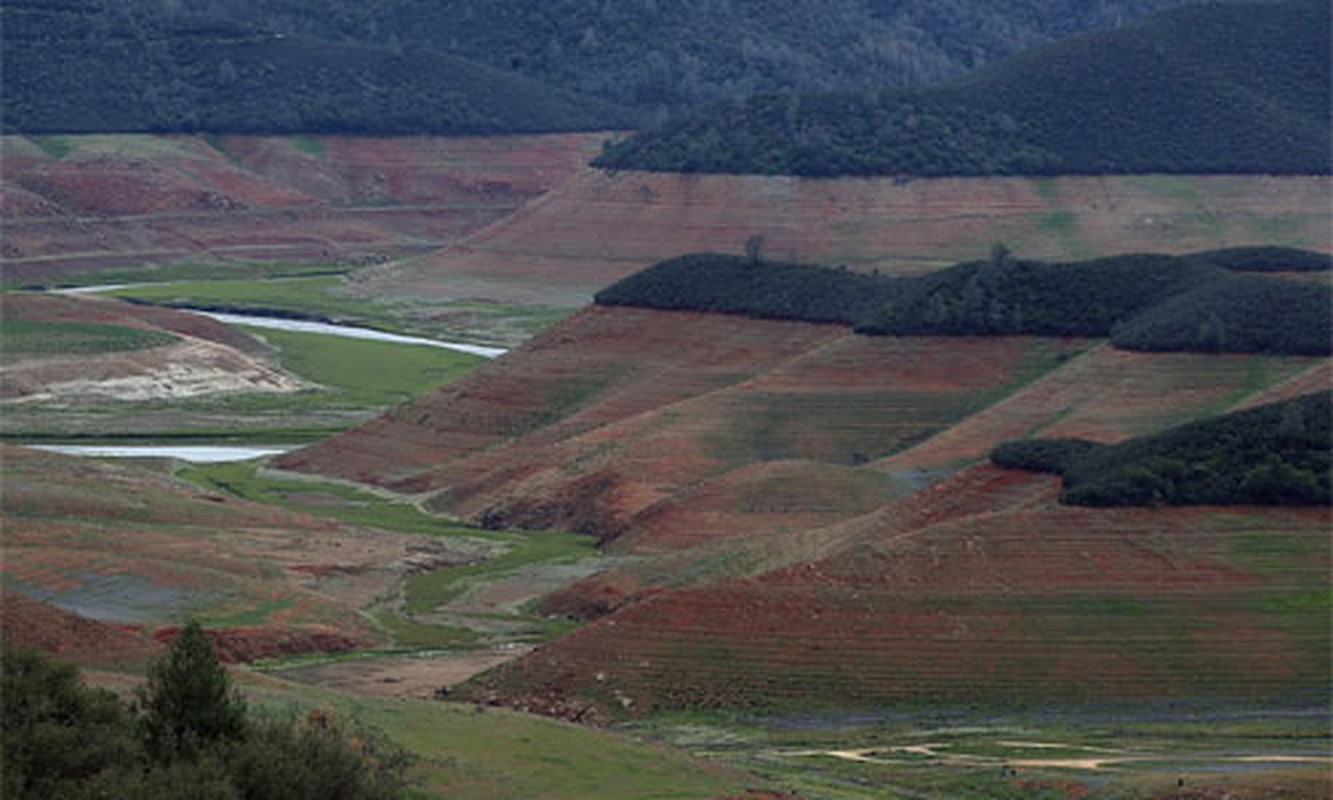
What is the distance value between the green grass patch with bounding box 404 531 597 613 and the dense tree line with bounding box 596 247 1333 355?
17451 mm

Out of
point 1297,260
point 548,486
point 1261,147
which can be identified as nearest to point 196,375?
point 548,486

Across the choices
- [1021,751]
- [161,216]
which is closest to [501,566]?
[1021,751]

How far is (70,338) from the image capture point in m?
130

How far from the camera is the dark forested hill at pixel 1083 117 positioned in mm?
148875

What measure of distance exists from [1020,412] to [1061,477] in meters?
19.0

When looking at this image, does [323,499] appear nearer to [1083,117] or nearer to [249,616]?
[249,616]

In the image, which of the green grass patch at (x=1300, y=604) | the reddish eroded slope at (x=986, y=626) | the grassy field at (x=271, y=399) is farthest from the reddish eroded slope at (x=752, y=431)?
the green grass patch at (x=1300, y=604)

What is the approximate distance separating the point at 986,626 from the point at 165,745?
2658 centimetres

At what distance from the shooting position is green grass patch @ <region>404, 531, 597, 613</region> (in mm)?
77375

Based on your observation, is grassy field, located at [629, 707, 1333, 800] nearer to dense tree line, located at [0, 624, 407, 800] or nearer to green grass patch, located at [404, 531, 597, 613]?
dense tree line, located at [0, 624, 407, 800]

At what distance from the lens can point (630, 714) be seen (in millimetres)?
60438

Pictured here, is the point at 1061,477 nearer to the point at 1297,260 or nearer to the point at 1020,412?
the point at 1020,412

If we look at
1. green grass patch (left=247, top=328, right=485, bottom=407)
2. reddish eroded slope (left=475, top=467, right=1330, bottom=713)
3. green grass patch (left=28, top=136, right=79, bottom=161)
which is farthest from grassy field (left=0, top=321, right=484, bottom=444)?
reddish eroded slope (left=475, top=467, right=1330, bottom=713)

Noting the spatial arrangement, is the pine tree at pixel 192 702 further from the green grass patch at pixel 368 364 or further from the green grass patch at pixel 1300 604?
the green grass patch at pixel 368 364
